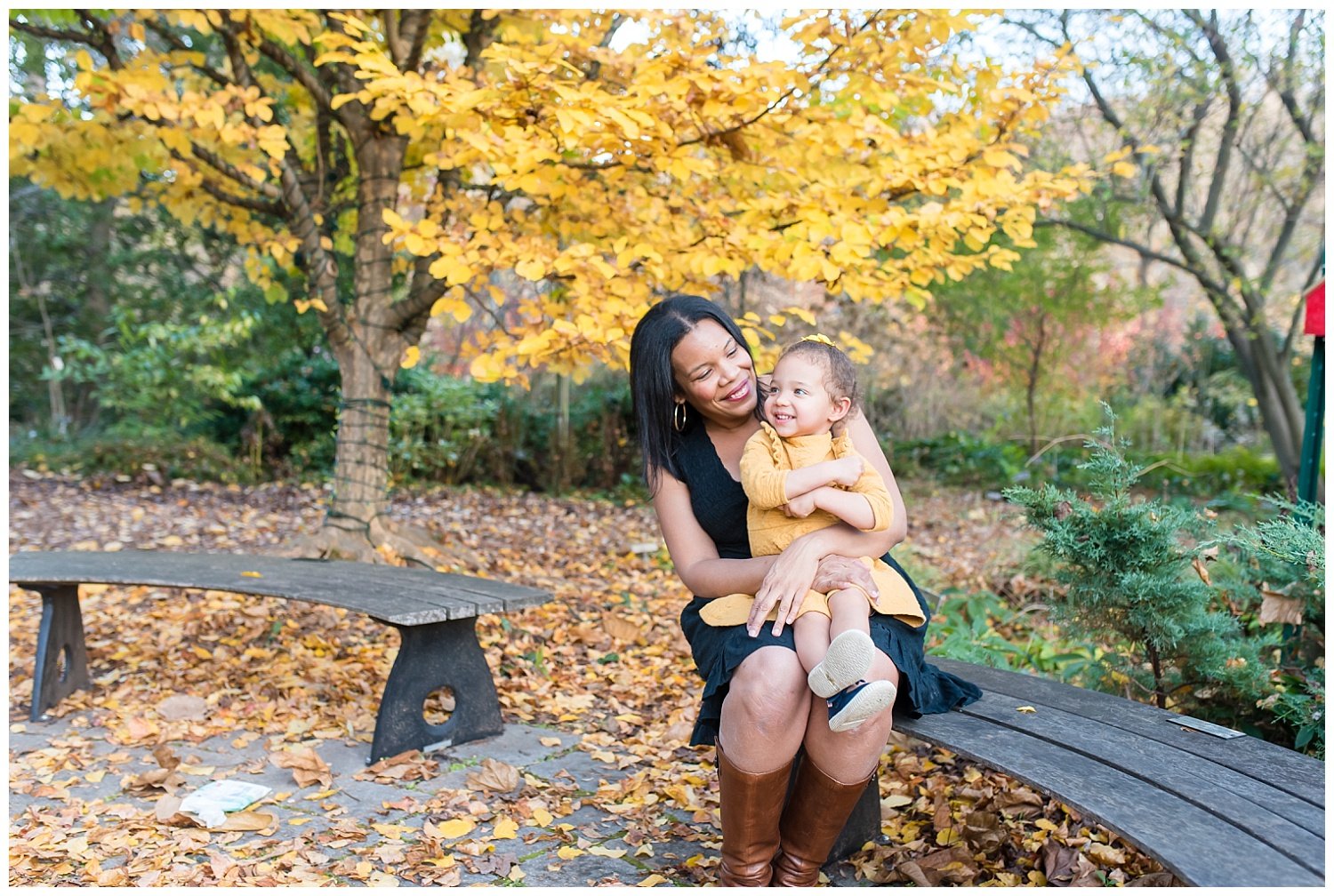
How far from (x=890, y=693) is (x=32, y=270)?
30.3 ft

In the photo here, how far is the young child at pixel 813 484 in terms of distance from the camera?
2.12 meters

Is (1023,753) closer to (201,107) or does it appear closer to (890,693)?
A: (890,693)

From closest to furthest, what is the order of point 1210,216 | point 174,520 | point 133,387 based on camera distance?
point 174,520
point 1210,216
point 133,387

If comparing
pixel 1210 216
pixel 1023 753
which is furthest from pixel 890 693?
pixel 1210 216

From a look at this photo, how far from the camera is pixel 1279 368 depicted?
7184 mm

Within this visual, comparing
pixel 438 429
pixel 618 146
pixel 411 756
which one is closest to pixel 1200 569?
pixel 618 146

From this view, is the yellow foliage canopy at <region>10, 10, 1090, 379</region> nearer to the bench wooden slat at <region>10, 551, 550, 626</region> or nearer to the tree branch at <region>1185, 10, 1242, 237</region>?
the bench wooden slat at <region>10, 551, 550, 626</region>

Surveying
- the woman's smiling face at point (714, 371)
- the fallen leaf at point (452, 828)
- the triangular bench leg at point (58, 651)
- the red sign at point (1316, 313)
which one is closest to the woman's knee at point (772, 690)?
the woman's smiling face at point (714, 371)

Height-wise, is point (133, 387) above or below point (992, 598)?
above

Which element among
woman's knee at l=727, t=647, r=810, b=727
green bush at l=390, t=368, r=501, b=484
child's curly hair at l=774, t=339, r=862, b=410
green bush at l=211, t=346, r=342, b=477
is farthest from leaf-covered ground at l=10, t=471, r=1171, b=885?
green bush at l=211, t=346, r=342, b=477

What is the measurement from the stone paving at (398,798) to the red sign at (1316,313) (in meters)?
2.29

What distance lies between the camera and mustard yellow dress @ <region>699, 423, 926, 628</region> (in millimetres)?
2191

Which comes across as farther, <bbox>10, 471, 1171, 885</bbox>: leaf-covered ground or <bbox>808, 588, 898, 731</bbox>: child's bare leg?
<bbox>10, 471, 1171, 885</bbox>: leaf-covered ground

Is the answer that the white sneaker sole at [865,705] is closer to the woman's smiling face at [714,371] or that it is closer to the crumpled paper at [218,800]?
the woman's smiling face at [714,371]
